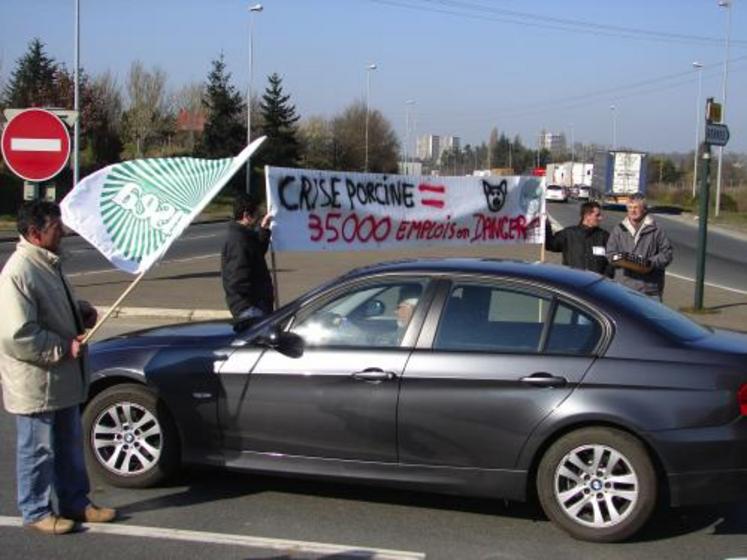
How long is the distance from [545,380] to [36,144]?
6853mm

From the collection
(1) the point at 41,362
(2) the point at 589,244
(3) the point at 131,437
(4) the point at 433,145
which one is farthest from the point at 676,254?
(4) the point at 433,145

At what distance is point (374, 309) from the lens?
16.7 ft

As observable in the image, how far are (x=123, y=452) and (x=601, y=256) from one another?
4799mm

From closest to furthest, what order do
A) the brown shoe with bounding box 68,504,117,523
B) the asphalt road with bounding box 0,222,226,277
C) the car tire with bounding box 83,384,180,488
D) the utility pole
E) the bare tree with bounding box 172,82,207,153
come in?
the brown shoe with bounding box 68,504,117,523 < the car tire with bounding box 83,384,180,488 < the utility pole < the asphalt road with bounding box 0,222,226,277 < the bare tree with bounding box 172,82,207,153

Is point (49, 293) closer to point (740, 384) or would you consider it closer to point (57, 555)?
point (57, 555)

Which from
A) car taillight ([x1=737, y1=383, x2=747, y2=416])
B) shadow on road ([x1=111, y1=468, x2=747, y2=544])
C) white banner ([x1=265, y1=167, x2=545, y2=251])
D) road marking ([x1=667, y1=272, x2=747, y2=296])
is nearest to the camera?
car taillight ([x1=737, y1=383, x2=747, y2=416])

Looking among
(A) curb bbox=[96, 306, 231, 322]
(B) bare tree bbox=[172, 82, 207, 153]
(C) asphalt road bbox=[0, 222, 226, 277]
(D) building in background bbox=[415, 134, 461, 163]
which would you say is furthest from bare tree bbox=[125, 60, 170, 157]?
(D) building in background bbox=[415, 134, 461, 163]

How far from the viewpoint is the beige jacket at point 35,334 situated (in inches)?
172

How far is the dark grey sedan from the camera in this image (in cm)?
455

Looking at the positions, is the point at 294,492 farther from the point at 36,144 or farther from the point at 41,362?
the point at 36,144

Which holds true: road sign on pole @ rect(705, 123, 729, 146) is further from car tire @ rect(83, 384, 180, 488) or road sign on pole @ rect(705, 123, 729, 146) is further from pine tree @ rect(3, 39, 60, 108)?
pine tree @ rect(3, 39, 60, 108)

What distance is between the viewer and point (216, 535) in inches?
185

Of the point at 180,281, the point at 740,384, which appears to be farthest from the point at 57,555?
the point at 180,281

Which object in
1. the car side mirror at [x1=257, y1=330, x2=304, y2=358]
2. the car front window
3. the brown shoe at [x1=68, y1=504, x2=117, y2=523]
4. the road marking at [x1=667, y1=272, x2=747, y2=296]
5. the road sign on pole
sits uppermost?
the road sign on pole
